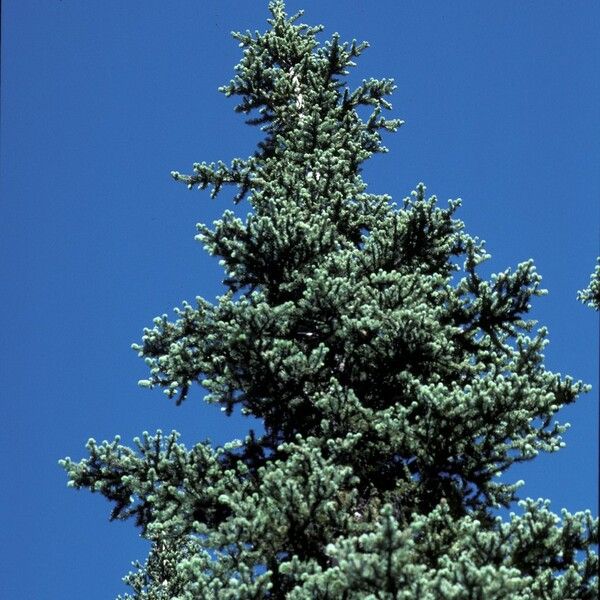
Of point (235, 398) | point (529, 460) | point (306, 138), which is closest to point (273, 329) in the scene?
point (235, 398)

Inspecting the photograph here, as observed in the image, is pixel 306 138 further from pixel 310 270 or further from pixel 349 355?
pixel 349 355

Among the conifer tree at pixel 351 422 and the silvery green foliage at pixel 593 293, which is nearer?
the conifer tree at pixel 351 422

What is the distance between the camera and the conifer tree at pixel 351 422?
302 inches

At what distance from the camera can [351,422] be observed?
973 centimetres

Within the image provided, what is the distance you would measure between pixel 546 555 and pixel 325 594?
256cm

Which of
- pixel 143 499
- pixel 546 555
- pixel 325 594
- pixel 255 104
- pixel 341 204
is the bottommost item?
pixel 325 594

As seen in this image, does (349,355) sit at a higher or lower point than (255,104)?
lower

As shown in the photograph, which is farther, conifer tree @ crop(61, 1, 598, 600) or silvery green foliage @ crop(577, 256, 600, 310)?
silvery green foliage @ crop(577, 256, 600, 310)

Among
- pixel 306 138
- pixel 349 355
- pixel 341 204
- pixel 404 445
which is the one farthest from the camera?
pixel 306 138

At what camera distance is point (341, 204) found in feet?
43.7

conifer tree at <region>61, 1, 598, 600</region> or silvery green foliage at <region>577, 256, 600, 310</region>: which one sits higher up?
silvery green foliage at <region>577, 256, 600, 310</region>

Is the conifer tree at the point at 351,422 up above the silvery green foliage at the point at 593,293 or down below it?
below

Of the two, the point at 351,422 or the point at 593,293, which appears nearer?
the point at 351,422

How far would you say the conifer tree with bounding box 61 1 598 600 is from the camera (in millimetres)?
7676
